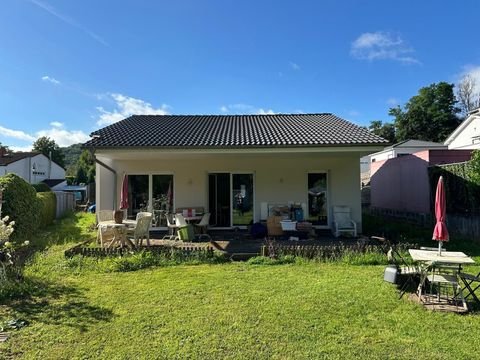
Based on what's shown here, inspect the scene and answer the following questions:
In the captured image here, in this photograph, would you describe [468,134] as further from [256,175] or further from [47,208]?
[47,208]

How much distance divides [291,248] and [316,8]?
339 inches

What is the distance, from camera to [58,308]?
5277 millimetres

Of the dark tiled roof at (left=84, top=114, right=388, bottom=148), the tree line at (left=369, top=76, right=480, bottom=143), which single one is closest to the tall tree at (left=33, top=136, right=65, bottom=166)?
the dark tiled roof at (left=84, top=114, right=388, bottom=148)

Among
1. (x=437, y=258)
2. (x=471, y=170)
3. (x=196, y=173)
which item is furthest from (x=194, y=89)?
(x=437, y=258)

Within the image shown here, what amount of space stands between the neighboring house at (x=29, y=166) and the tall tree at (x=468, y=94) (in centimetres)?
5920

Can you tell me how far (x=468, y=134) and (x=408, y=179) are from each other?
12017mm

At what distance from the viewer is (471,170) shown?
11.4 metres

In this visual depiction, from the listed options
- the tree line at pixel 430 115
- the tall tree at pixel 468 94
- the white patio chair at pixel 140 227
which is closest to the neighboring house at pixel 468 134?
the tree line at pixel 430 115

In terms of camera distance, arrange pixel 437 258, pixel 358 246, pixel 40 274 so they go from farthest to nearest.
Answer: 1. pixel 358 246
2. pixel 40 274
3. pixel 437 258

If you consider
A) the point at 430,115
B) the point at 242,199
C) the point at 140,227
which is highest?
the point at 430,115

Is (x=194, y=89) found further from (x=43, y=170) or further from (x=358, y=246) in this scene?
(x=43, y=170)

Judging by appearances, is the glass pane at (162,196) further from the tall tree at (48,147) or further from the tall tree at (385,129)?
the tall tree at (48,147)

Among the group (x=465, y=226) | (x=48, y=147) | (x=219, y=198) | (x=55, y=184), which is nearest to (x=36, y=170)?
(x=55, y=184)

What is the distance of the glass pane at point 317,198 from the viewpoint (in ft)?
44.8
